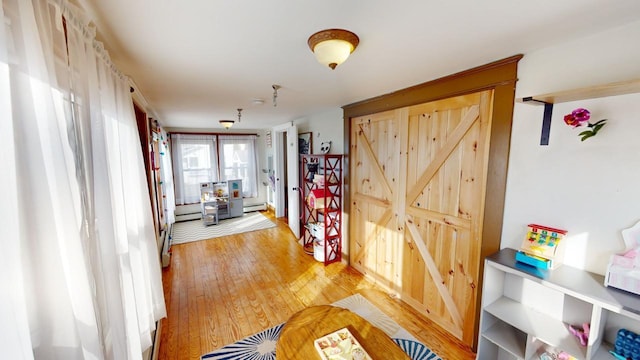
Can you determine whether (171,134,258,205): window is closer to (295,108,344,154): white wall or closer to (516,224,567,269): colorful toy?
(295,108,344,154): white wall

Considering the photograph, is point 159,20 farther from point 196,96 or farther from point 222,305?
point 222,305

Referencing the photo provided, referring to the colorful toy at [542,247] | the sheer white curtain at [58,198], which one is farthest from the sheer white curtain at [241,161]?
the colorful toy at [542,247]

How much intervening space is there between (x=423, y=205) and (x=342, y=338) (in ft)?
4.61

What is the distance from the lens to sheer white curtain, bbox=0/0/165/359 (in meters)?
0.61

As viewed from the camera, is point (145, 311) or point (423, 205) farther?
point (423, 205)

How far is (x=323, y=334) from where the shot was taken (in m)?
1.59

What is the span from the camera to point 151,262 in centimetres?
190

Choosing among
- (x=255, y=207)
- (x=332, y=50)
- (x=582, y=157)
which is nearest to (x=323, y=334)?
(x=332, y=50)

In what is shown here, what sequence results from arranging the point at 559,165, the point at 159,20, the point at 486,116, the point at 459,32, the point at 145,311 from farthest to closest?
the point at 486,116 → the point at 145,311 → the point at 559,165 → the point at 459,32 → the point at 159,20

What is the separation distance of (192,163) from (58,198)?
223 inches

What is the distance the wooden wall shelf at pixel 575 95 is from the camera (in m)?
1.13

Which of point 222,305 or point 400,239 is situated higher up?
point 400,239

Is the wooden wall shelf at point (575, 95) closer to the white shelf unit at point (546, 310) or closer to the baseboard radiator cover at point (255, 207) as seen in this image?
the white shelf unit at point (546, 310)

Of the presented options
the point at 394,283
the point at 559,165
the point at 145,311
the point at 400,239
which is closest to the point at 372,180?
the point at 400,239
